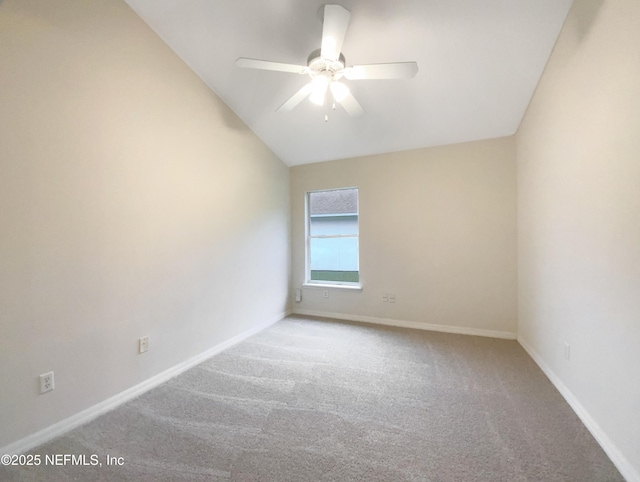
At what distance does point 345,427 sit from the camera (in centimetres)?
166

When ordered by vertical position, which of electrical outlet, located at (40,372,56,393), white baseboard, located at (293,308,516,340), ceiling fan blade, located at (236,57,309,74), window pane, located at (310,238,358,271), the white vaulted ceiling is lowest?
white baseboard, located at (293,308,516,340)

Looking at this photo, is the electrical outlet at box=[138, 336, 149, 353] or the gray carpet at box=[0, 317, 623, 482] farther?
the electrical outlet at box=[138, 336, 149, 353]

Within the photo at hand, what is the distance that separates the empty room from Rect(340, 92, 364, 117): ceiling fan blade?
2 cm

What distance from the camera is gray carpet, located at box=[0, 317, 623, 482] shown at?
4.40ft

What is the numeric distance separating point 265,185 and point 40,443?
299cm

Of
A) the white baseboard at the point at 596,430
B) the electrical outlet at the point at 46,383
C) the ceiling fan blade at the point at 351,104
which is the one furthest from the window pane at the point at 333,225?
the electrical outlet at the point at 46,383

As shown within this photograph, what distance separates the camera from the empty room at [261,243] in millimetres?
1427

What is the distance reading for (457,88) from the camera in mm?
2498

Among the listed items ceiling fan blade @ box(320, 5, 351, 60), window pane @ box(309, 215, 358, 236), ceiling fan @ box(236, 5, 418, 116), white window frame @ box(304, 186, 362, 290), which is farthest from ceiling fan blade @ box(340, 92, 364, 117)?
window pane @ box(309, 215, 358, 236)

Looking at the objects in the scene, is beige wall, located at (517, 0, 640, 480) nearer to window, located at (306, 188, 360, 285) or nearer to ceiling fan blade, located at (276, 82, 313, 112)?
ceiling fan blade, located at (276, 82, 313, 112)

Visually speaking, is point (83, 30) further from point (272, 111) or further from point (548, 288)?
point (548, 288)

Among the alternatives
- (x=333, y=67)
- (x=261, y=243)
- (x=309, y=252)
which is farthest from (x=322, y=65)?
(x=309, y=252)

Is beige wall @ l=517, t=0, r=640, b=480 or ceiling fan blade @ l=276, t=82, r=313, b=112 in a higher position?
ceiling fan blade @ l=276, t=82, r=313, b=112

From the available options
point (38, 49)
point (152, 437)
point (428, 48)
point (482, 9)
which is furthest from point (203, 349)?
point (482, 9)
